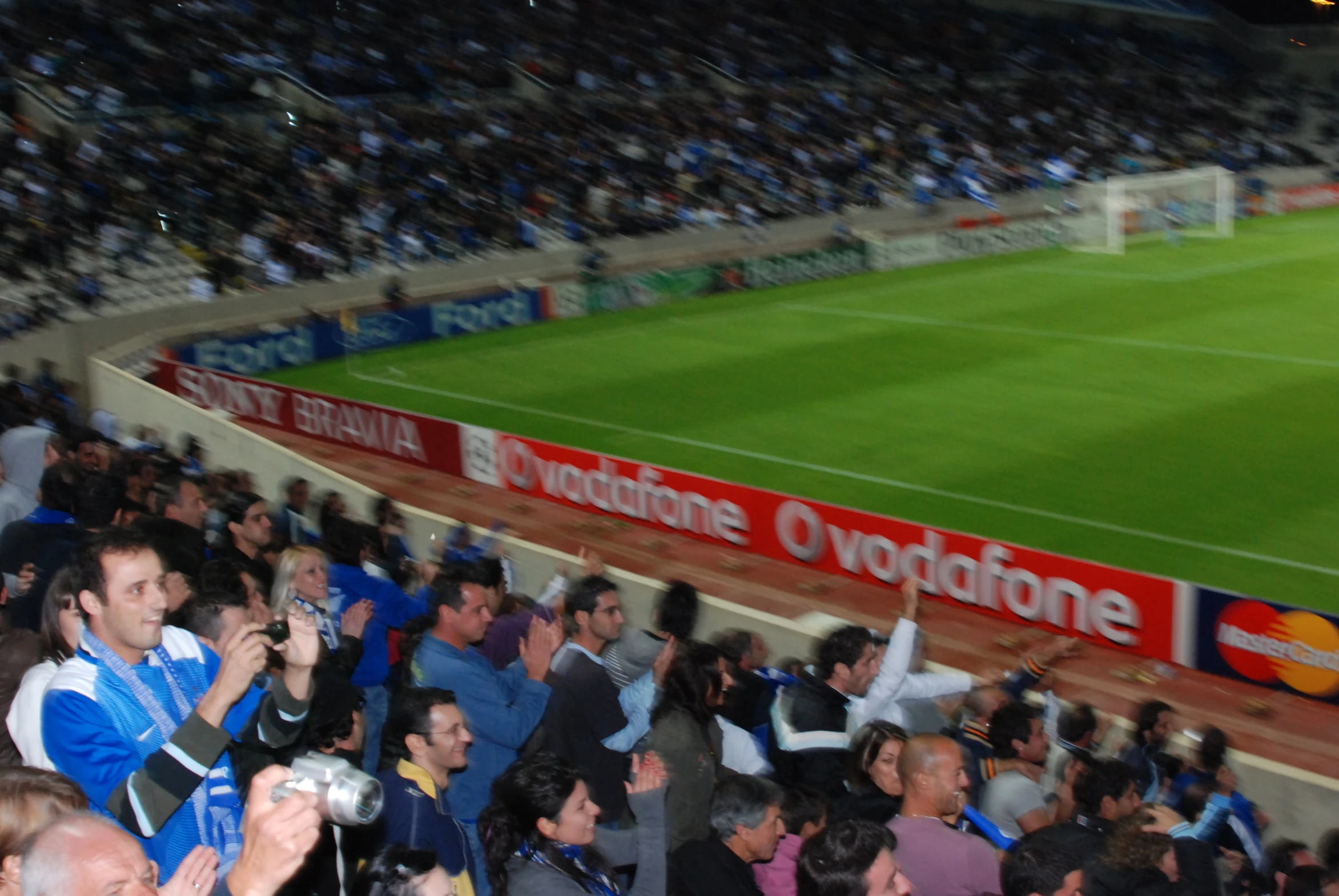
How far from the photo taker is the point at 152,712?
4094 mm

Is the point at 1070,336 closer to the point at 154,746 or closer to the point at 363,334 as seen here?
the point at 363,334

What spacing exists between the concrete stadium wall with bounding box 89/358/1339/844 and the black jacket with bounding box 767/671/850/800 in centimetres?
277

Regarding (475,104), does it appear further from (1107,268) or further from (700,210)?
(1107,268)

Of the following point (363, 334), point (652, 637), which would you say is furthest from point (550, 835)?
point (363, 334)

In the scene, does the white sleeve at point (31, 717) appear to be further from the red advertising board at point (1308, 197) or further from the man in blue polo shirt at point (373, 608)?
the red advertising board at point (1308, 197)

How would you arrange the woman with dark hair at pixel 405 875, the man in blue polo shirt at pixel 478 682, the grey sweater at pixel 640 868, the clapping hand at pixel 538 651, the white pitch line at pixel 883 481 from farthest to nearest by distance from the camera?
the white pitch line at pixel 883 481 → the clapping hand at pixel 538 651 → the man in blue polo shirt at pixel 478 682 → the grey sweater at pixel 640 868 → the woman with dark hair at pixel 405 875

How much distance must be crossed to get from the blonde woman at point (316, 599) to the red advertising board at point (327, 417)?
32.6 ft

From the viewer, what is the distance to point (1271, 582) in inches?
481

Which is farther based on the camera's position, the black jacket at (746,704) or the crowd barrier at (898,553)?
the crowd barrier at (898,553)

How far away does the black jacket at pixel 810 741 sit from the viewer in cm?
596

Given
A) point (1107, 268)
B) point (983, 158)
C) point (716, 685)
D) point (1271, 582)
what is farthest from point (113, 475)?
point (983, 158)

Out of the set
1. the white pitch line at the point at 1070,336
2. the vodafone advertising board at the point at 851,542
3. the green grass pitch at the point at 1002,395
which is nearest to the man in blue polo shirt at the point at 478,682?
the vodafone advertising board at the point at 851,542

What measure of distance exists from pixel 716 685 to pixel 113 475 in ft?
15.3

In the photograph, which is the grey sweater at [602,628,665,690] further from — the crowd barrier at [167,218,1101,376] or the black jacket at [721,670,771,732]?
the crowd barrier at [167,218,1101,376]
